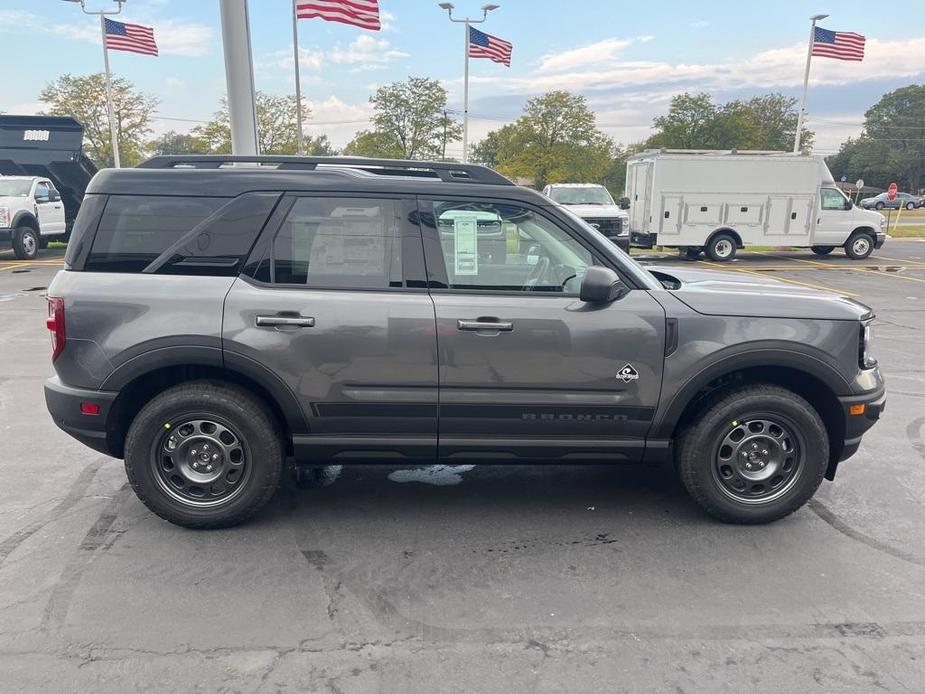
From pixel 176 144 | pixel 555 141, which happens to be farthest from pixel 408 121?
pixel 176 144

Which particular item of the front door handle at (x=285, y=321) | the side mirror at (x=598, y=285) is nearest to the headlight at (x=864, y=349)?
the side mirror at (x=598, y=285)

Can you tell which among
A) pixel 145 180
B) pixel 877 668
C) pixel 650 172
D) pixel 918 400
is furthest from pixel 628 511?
pixel 650 172

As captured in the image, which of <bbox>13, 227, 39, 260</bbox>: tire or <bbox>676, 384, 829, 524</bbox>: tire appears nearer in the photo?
<bbox>676, 384, 829, 524</bbox>: tire

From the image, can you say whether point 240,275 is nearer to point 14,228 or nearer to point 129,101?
point 14,228

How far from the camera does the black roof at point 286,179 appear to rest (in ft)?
11.9

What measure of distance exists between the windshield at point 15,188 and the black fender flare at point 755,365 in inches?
727

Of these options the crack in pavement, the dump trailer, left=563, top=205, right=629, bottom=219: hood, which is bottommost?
the crack in pavement

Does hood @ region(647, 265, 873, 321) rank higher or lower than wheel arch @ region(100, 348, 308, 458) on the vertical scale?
higher

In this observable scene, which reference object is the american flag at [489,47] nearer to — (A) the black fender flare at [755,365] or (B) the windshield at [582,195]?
(B) the windshield at [582,195]

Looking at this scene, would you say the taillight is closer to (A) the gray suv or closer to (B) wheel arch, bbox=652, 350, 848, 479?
(A) the gray suv

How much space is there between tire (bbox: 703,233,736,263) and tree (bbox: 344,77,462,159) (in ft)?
64.0

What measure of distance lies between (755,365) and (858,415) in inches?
26.1

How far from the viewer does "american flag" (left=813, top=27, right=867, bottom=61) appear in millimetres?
24422

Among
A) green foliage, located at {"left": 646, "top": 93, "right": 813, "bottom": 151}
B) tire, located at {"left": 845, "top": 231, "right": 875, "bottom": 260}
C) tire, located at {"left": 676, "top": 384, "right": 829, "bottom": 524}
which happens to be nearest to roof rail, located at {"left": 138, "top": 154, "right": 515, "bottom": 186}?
tire, located at {"left": 676, "top": 384, "right": 829, "bottom": 524}
